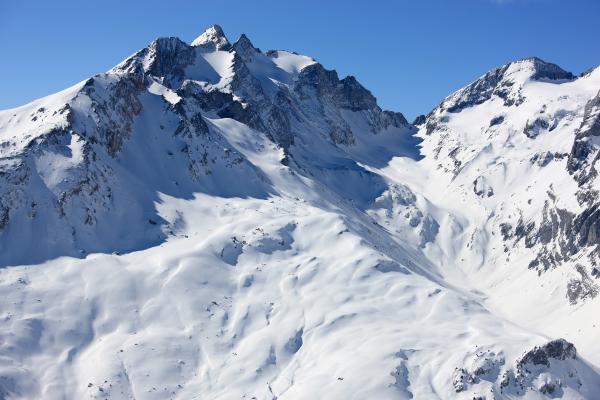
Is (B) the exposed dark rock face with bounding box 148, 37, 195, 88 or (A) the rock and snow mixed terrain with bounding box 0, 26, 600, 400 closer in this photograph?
(A) the rock and snow mixed terrain with bounding box 0, 26, 600, 400

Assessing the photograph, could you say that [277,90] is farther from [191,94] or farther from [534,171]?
[534,171]

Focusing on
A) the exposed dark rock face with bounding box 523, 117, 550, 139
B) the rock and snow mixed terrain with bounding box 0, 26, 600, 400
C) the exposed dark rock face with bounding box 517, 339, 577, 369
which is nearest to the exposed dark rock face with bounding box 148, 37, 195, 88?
the rock and snow mixed terrain with bounding box 0, 26, 600, 400

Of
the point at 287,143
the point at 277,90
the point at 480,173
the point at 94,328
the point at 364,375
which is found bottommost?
the point at 364,375

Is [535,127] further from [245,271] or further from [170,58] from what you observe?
[245,271]

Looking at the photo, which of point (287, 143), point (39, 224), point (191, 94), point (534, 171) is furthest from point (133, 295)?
point (534, 171)

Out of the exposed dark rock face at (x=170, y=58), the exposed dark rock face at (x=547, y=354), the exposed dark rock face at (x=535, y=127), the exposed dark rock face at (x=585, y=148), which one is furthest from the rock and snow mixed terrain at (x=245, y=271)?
the exposed dark rock face at (x=535, y=127)

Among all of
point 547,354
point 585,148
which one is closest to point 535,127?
point 585,148

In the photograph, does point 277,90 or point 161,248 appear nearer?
point 161,248

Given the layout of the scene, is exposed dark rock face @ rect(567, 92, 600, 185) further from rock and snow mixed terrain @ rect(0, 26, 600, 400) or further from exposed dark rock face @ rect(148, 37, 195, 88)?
exposed dark rock face @ rect(148, 37, 195, 88)

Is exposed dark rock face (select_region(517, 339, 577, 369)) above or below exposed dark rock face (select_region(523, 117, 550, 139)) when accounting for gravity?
below
